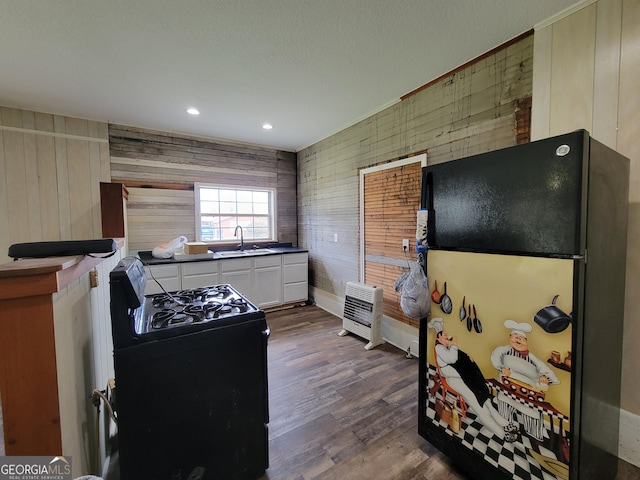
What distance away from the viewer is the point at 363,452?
1.67 metres

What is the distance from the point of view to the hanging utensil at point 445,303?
4.79ft

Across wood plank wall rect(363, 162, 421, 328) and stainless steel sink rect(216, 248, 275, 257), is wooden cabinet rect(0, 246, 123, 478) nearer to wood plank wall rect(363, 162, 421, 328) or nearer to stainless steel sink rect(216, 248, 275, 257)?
wood plank wall rect(363, 162, 421, 328)

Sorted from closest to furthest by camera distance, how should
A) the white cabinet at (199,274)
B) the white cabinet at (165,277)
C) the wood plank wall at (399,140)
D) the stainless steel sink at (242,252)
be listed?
the wood plank wall at (399,140) < the white cabinet at (165,277) < the white cabinet at (199,274) < the stainless steel sink at (242,252)

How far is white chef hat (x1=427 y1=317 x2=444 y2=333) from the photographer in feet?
4.94

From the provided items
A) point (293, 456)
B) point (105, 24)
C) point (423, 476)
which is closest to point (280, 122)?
point (105, 24)

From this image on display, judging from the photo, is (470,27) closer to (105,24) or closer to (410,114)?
(410,114)

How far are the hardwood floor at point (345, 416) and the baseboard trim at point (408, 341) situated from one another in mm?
71

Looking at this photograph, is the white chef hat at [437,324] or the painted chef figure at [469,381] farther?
the white chef hat at [437,324]

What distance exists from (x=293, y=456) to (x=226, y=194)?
147 inches

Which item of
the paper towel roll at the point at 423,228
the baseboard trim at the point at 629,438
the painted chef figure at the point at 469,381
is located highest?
the paper towel roll at the point at 423,228

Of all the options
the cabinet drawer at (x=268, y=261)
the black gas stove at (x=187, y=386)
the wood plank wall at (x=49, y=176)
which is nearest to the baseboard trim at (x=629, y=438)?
the black gas stove at (x=187, y=386)

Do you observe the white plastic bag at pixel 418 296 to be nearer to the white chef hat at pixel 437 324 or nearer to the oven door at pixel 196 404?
the white chef hat at pixel 437 324

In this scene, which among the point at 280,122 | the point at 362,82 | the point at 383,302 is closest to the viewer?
the point at 362,82

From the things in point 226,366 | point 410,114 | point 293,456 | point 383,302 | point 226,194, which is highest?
point 410,114
